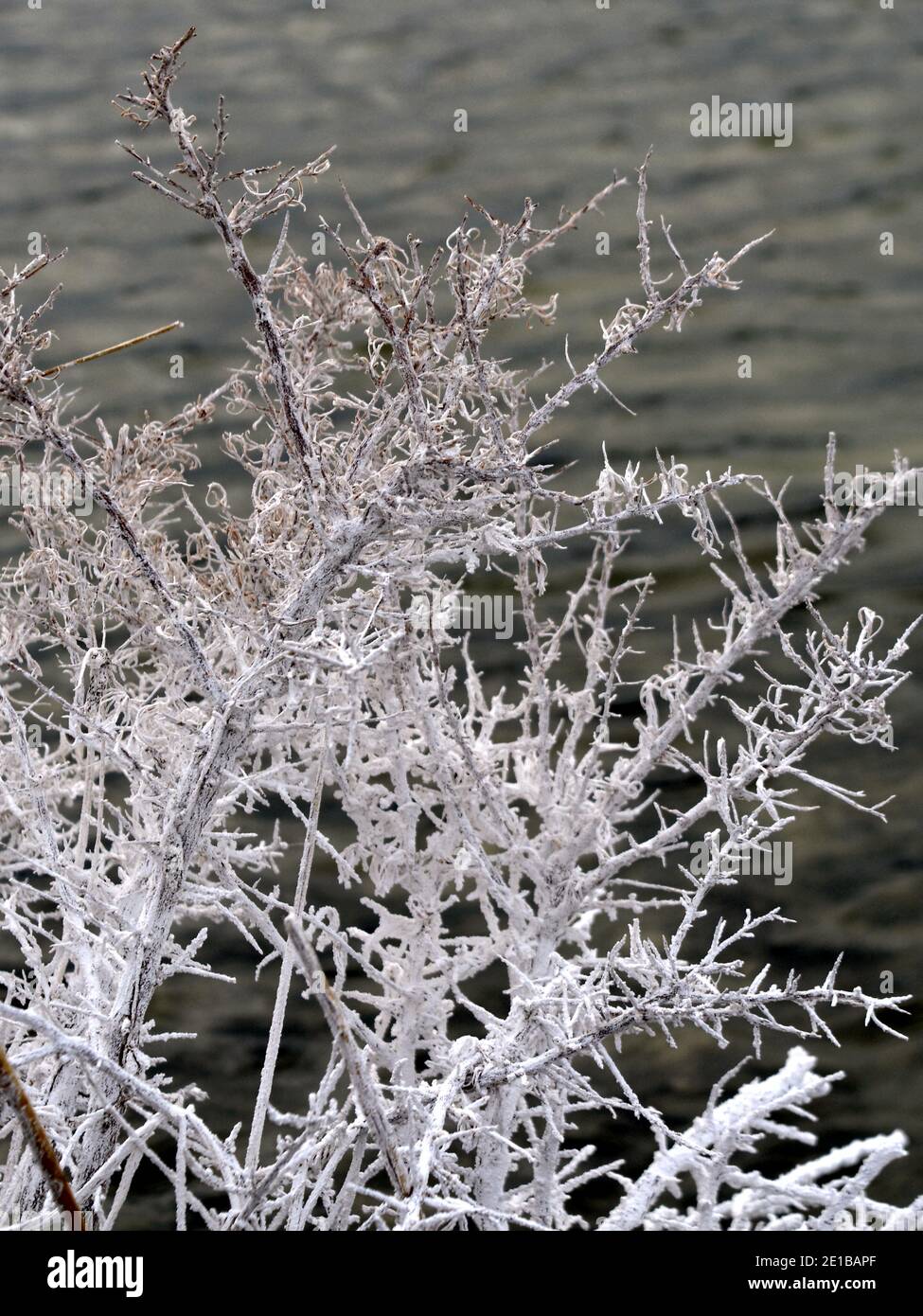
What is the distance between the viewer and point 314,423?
6.63 feet

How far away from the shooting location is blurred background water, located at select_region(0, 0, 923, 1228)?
7246 mm

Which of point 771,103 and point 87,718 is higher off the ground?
point 771,103

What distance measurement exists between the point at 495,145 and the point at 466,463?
671 cm

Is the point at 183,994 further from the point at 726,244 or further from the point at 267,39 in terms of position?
the point at 267,39

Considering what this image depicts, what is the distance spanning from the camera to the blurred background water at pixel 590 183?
725cm

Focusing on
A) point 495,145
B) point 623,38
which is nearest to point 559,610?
point 495,145

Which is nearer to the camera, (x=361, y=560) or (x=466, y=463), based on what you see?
(x=466, y=463)

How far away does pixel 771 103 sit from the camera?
782 cm

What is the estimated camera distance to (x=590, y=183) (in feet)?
25.2
